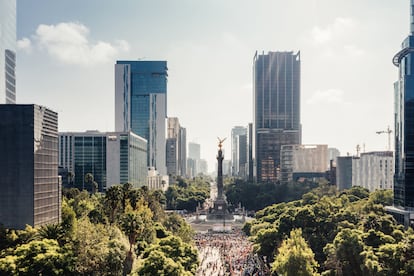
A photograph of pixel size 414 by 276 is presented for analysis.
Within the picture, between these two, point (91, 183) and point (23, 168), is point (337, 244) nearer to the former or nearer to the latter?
point (23, 168)

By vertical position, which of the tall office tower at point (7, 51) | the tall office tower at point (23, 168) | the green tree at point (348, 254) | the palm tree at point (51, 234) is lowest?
the green tree at point (348, 254)

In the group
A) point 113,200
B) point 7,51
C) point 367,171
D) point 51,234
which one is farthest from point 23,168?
point 367,171

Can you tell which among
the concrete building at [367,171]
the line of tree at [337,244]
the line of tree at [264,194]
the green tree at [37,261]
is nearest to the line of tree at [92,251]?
the green tree at [37,261]

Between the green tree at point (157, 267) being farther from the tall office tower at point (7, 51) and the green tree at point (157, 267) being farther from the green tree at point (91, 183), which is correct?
the green tree at point (91, 183)

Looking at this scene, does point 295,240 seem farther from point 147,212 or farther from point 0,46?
point 0,46

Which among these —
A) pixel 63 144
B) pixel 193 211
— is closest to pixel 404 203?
pixel 193 211

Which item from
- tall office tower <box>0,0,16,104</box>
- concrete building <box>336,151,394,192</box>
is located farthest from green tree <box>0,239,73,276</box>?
concrete building <box>336,151,394,192</box>

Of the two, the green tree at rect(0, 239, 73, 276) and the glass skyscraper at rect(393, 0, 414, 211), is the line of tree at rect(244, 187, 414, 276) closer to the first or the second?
the glass skyscraper at rect(393, 0, 414, 211)
